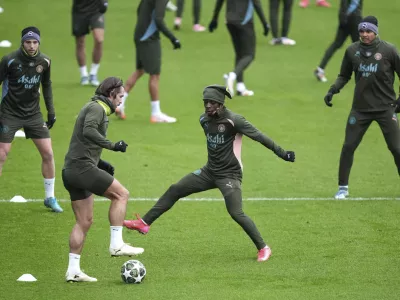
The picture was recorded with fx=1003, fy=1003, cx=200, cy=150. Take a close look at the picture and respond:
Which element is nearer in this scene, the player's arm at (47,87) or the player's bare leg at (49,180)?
the player's arm at (47,87)

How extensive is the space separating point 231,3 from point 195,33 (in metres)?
5.97

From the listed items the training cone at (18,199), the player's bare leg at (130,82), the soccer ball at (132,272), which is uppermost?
the soccer ball at (132,272)

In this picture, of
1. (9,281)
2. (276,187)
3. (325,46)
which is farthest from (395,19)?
(9,281)

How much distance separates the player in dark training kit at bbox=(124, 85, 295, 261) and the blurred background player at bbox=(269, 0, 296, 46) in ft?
43.2

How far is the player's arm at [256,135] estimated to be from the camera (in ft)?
37.6

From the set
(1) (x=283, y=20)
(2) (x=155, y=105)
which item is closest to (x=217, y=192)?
(2) (x=155, y=105)

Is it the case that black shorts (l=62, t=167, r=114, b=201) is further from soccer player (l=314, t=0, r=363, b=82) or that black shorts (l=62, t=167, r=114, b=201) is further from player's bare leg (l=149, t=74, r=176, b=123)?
soccer player (l=314, t=0, r=363, b=82)

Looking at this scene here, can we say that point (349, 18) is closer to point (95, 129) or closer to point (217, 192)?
point (217, 192)

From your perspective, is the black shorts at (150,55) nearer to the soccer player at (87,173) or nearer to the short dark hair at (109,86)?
the soccer player at (87,173)

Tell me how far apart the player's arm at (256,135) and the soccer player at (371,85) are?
3.05 metres

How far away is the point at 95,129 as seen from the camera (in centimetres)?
1061

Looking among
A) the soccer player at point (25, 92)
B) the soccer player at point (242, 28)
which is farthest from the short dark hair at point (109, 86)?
the soccer player at point (242, 28)

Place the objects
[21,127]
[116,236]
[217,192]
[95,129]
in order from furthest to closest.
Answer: [217,192] < [21,127] < [116,236] < [95,129]

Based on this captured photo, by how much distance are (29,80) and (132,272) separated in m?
3.91
